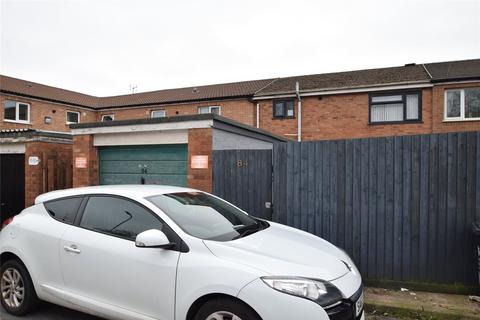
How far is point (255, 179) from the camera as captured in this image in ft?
18.5

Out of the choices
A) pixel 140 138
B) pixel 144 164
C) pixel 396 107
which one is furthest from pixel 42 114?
pixel 396 107

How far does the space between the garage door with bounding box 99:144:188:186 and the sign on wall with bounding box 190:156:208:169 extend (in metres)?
0.35

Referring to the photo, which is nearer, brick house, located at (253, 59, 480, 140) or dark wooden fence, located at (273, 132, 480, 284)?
dark wooden fence, located at (273, 132, 480, 284)

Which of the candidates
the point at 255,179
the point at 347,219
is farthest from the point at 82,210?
the point at 347,219

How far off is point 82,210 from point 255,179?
2859 mm

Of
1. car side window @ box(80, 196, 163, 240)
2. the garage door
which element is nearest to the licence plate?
car side window @ box(80, 196, 163, 240)

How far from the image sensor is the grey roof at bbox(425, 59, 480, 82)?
40.7 feet

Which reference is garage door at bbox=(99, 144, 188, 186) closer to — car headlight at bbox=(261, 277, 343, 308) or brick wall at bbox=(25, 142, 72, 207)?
brick wall at bbox=(25, 142, 72, 207)

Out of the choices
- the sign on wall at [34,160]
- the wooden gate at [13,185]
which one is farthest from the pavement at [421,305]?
the wooden gate at [13,185]

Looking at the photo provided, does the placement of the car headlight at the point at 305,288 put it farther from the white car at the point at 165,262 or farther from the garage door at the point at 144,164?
the garage door at the point at 144,164

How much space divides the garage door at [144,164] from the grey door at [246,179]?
0.81 metres

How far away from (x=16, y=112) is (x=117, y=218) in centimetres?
1648

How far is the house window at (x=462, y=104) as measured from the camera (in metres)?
12.6

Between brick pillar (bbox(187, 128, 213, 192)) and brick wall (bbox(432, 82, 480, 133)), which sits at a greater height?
brick wall (bbox(432, 82, 480, 133))
